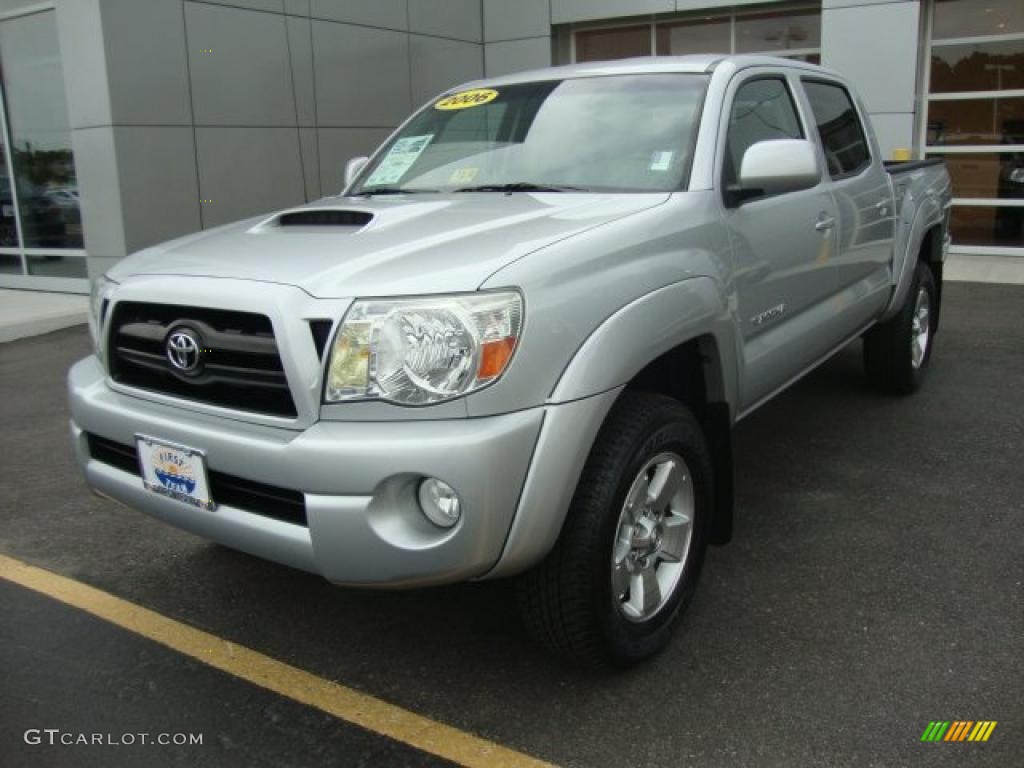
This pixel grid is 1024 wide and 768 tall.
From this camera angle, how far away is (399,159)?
415cm

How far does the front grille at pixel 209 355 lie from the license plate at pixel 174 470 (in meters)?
0.16

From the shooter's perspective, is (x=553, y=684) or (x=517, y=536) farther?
Answer: (x=553, y=684)

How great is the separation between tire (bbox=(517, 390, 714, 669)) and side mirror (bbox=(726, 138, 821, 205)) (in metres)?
0.90

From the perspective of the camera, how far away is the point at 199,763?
8.07ft

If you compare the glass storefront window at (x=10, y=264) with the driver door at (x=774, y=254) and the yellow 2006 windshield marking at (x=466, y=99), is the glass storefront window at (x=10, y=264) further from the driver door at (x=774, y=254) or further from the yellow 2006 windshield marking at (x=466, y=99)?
the driver door at (x=774, y=254)

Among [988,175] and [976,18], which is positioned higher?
[976,18]

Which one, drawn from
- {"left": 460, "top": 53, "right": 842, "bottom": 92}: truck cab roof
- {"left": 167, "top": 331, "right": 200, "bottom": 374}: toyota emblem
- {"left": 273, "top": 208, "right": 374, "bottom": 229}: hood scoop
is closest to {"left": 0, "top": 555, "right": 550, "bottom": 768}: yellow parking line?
{"left": 167, "top": 331, "right": 200, "bottom": 374}: toyota emblem

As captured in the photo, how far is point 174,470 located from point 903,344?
430 cm

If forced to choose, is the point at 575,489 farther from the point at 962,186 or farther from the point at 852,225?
the point at 962,186

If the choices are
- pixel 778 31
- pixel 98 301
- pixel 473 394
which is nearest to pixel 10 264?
pixel 98 301

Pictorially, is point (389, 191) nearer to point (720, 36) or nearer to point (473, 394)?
point (473, 394)

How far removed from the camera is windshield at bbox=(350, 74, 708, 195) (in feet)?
11.1

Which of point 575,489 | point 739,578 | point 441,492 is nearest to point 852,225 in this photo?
point 739,578

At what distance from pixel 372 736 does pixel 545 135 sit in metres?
2.31
